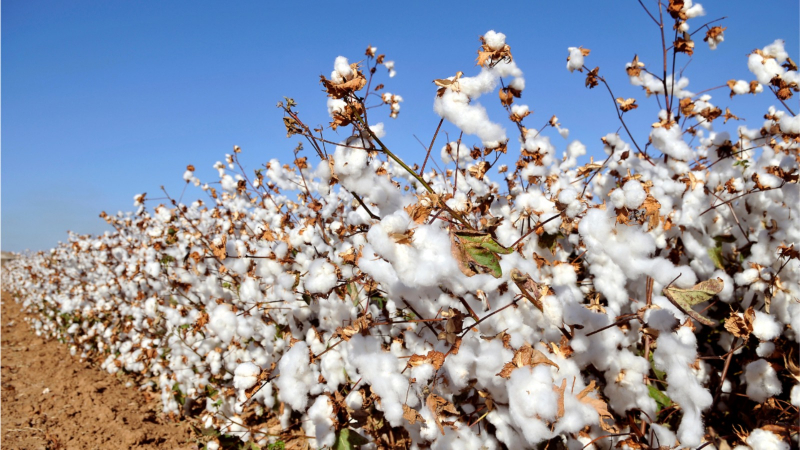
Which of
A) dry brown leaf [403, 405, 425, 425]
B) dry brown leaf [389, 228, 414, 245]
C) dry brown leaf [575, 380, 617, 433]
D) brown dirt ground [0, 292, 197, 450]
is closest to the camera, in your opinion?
dry brown leaf [389, 228, 414, 245]

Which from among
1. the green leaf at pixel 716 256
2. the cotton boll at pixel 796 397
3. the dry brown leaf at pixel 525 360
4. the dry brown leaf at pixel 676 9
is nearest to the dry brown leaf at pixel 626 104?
the dry brown leaf at pixel 676 9

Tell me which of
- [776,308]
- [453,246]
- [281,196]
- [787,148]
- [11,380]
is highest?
[281,196]

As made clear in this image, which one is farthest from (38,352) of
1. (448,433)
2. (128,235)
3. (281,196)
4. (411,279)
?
(411,279)

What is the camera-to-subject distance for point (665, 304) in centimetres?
148

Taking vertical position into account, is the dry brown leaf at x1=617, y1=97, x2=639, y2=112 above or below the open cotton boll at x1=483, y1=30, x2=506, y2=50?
above

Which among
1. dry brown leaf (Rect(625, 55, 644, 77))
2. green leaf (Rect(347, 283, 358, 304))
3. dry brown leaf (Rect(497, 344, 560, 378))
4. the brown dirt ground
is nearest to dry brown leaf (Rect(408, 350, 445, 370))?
dry brown leaf (Rect(497, 344, 560, 378))

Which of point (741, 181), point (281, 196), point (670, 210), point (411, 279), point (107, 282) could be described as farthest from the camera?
point (107, 282)

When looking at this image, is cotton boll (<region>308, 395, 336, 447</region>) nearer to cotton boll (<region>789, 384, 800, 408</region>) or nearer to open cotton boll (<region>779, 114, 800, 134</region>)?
cotton boll (<region>789, 384, 800, 408</region>)

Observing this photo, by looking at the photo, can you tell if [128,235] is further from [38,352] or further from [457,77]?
[457,77]

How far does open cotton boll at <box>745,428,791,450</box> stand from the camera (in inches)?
48.4

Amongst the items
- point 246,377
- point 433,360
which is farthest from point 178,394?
point 433,360

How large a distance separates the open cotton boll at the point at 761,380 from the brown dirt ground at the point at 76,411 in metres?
2.92

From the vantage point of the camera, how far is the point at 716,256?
1.97 m

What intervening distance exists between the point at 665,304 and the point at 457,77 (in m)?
1.01
